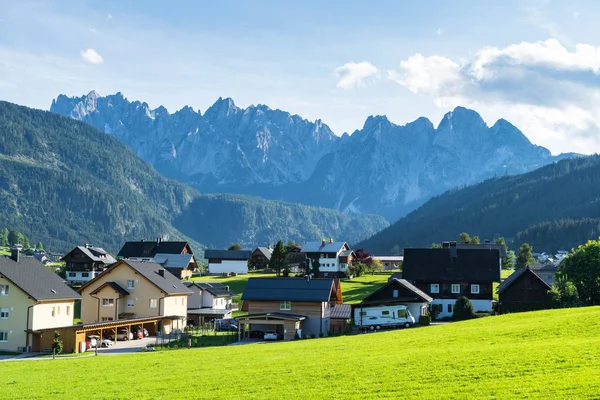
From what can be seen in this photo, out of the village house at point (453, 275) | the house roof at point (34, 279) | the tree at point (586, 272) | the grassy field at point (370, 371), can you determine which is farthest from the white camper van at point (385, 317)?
the house roof at point (34, 279)

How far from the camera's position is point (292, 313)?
217 ft

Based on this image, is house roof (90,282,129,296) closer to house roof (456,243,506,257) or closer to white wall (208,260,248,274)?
white wall (208,260,248,274)

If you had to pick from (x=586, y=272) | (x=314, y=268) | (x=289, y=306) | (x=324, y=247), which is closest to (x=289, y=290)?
(x=289, y=306)

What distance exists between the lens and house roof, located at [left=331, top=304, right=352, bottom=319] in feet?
220

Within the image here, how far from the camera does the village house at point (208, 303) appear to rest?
8381 cm

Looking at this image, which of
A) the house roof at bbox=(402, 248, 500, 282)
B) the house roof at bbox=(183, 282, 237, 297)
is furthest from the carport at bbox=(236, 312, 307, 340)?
the house roof at bbox=(183, 282, 237, 297)

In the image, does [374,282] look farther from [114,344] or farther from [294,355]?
[294,355]

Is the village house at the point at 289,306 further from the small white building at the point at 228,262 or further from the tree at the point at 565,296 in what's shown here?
the small white building at the point at 228,262

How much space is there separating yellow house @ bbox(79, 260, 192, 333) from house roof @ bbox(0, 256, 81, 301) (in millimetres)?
7712

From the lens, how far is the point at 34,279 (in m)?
63.1

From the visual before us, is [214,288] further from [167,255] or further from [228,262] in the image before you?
[228,262]

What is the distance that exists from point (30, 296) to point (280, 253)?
72.7m

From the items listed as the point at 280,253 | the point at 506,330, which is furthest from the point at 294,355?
the point at 280,253

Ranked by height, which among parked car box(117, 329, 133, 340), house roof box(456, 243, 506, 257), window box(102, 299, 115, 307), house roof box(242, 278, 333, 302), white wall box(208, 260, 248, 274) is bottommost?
parked car box(117, 329, 133, 340)
